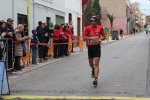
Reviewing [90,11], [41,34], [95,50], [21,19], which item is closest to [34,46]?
[41,34]

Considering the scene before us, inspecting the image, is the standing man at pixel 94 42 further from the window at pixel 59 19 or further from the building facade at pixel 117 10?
the building facade at pixel 117 10

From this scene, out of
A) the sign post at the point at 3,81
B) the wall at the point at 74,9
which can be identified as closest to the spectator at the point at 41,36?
the sign post at the point at 3,81

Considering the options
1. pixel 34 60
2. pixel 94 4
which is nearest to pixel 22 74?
pixel 34 60

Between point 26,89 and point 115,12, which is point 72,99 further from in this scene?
point 115,12

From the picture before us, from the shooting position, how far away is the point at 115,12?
301 feet

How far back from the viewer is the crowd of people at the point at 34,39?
12.1 meters

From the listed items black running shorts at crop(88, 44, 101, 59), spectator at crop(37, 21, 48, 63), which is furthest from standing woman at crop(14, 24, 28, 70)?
black running shorts at crop(88, 44, 101, 59)

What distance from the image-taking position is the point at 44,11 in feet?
71.6

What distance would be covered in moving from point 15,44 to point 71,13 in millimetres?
17804

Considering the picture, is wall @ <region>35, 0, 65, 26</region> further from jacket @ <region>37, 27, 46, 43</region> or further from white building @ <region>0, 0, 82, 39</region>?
jacket @ <region>37, 27, 46, 43</region>

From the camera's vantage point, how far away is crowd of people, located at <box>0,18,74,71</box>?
12059 millimetres

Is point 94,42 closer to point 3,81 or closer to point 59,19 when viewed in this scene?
point 3,81

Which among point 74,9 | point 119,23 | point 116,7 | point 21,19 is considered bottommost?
point 21,19

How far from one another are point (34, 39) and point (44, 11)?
733cm
